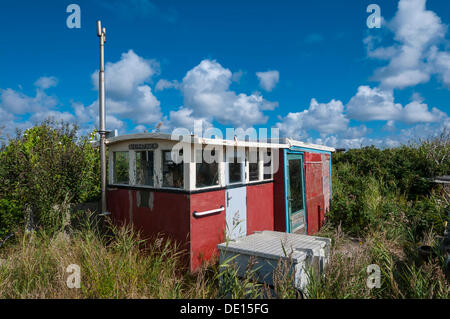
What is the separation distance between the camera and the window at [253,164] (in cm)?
593

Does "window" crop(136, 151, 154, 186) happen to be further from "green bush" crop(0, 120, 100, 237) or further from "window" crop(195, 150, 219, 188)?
"green bush" crop(0, 120, 100, 237)

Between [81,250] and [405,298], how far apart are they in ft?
14.0

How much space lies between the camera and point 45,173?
5742 mm

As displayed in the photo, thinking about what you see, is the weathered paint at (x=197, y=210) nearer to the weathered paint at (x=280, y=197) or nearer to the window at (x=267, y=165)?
the weathered paint at (x=280, y=197)

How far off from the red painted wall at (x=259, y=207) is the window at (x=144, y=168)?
1.98 m

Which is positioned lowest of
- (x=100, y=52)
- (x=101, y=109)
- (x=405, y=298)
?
(x=405, y=298)

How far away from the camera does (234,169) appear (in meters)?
5.48

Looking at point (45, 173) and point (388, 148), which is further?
point (388, 148)

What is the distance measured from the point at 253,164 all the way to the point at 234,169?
2.29 feet

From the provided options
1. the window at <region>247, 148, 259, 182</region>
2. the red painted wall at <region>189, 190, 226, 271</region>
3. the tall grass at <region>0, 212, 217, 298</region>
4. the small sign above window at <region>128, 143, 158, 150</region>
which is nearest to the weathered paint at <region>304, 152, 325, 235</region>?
the window at <region>247, 148, 259, 182</region>
